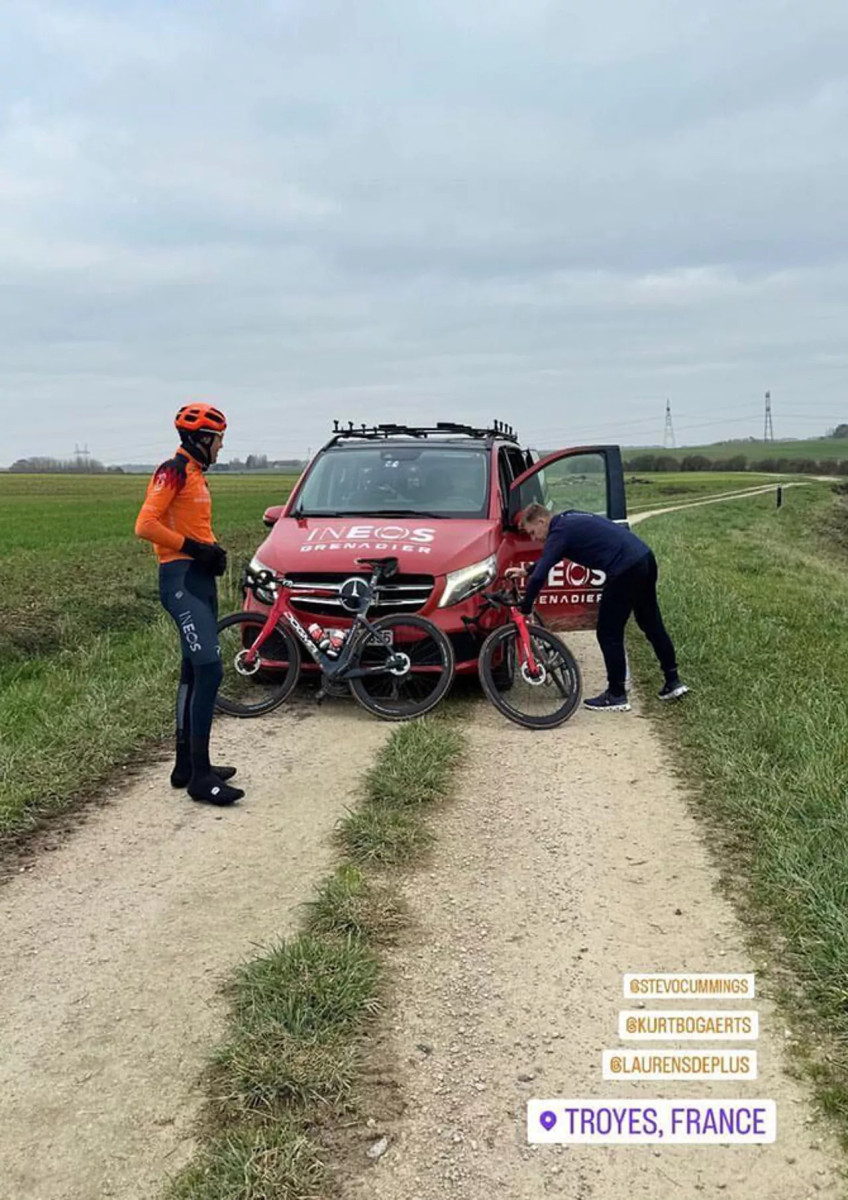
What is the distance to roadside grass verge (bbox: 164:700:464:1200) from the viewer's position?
7.91ft

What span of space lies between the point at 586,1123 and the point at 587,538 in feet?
16.6

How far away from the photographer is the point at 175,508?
17.3 feet

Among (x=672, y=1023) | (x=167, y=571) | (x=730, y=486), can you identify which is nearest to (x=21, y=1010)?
(x=672, y=1023)

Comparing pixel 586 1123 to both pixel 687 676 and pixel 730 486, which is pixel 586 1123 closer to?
pixel 687 676

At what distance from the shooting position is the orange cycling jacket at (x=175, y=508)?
17.0 feet

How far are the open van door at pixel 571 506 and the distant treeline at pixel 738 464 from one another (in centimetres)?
8863

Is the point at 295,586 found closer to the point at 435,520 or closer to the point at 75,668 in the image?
the point at 435,520

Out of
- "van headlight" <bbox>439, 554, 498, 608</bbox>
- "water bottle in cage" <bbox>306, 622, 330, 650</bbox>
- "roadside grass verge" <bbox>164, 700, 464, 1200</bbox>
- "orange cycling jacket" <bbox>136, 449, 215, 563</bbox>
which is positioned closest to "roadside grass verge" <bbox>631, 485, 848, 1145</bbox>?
"roadside grass verge" <bbox>164, 700, 464, 1200</bbox>

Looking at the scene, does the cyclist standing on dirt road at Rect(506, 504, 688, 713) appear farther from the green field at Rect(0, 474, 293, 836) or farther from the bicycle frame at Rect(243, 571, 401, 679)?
the green field at Rect(0, 474, 293, 836)

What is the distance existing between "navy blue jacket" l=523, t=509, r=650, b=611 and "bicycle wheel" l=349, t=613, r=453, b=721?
75 centimetres

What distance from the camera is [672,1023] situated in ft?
10.2

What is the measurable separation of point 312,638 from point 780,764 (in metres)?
3.47

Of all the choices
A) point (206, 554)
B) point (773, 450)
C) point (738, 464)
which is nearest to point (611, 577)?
point (206, 554)

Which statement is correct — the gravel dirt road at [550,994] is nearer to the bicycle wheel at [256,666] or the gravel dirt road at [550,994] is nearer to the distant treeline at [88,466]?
the bicycle wheel at [256,666]
